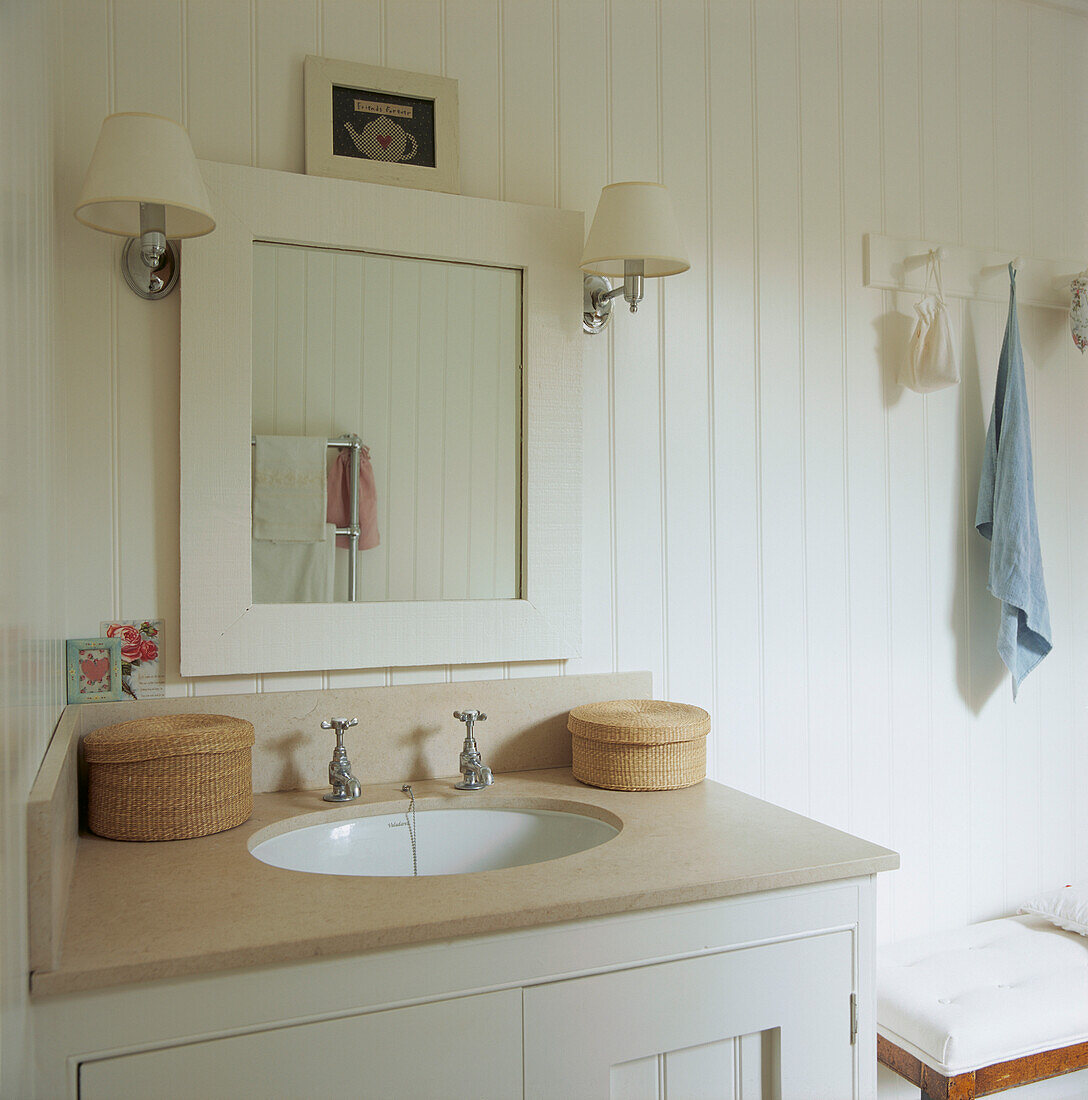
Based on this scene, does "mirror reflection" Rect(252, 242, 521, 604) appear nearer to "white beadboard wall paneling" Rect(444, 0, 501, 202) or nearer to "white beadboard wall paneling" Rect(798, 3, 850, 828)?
"white beadboard wall paneling" Rect(444, 0, 501, 202)

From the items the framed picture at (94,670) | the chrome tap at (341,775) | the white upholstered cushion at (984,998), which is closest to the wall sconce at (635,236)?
the chrome tap at (341,775)

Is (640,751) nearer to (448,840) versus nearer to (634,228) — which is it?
(448,840)

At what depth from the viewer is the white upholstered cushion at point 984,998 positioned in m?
1.51

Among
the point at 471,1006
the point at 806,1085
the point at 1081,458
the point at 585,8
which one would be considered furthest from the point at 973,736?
the point at 585,8

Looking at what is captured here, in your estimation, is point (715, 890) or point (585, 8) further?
point (585, 8)

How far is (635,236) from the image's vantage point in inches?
60.1

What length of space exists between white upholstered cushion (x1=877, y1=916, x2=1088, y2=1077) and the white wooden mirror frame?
2.63ft

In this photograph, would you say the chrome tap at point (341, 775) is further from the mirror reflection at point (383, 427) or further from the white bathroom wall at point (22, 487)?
the white bathroom wall at point (22, 487)

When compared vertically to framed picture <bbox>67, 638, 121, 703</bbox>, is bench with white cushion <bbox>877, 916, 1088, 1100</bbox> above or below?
below

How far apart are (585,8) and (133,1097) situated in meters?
1.72

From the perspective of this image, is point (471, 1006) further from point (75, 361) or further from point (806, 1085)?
point (75, 361)

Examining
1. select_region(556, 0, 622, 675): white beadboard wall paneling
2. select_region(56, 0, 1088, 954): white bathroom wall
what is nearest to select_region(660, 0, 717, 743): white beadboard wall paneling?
select_region(56, 0, 1088, 954): white bathroom wall

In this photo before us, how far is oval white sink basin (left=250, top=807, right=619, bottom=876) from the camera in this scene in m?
1.39

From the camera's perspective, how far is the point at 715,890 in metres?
1.13
